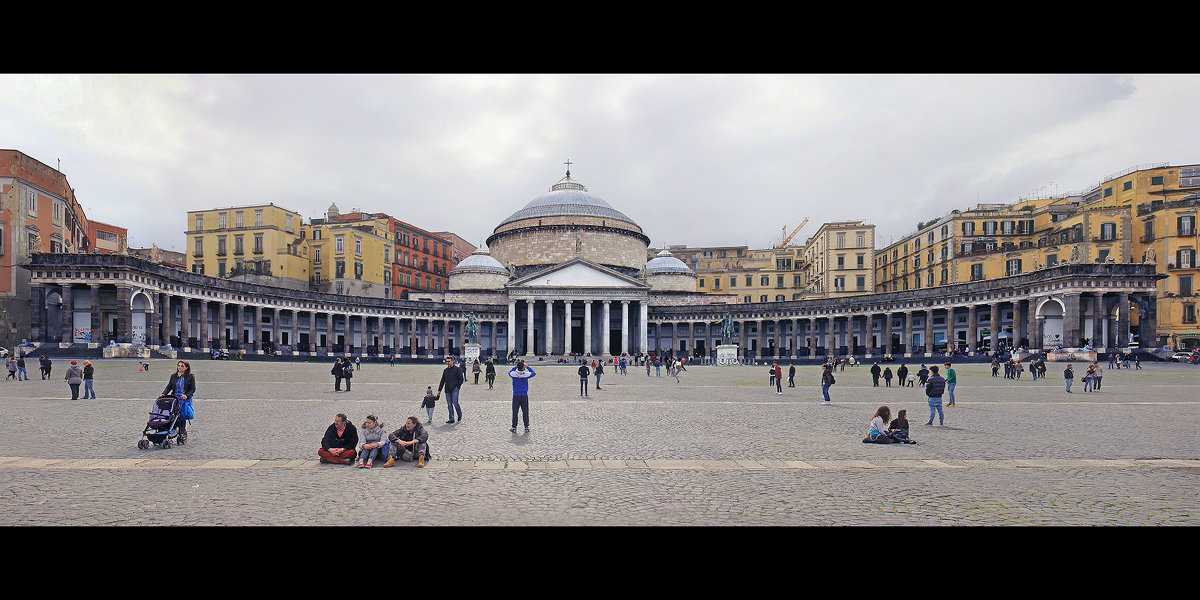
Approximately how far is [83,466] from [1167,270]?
2917 inches

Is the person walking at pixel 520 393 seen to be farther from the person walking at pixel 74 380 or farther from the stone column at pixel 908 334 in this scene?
the stone column at pixel 908 334

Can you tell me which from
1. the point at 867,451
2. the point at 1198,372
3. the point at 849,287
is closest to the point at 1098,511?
the point at 867,451

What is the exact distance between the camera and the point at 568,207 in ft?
304

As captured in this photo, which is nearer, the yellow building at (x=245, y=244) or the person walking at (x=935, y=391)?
the person walking at (x=935, y=391)

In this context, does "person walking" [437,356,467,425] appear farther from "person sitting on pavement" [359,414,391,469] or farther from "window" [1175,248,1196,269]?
"window" [1175,248,1196,269]

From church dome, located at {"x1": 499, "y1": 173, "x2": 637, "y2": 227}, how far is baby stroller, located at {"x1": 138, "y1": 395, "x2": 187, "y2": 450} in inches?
3178

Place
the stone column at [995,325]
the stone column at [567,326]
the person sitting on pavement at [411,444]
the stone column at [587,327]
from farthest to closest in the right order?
the stone column at [587,327] < the stone column at [567,326] < the stone column at [995,325] < the person sitting on pavement at [411,444]

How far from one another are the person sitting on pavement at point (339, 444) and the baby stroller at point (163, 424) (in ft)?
11.3

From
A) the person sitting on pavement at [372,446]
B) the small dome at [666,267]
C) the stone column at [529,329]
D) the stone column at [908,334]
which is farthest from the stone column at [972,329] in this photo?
the person sitting on pavement at [372,446]

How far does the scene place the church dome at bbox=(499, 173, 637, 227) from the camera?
92.6 meters

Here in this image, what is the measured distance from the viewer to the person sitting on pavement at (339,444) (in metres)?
10.4

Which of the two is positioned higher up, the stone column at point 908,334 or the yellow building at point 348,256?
the yellow building at point 348,256

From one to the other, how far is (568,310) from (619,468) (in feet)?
208

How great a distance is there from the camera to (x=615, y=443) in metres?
12.8
